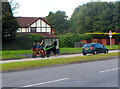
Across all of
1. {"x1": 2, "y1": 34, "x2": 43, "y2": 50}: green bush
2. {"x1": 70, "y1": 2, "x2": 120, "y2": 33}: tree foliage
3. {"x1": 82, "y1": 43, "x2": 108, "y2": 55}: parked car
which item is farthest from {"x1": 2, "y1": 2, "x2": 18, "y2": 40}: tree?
{"x1": 70, "y1": 2, "x2": 120, "y2": 33}: tree foliage

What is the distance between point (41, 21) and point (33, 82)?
56.9 m

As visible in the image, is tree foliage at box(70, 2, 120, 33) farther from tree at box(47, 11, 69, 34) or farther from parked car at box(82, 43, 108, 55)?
parked car at box(82, 43, 108, 55)

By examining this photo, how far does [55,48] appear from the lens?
31.5 metres

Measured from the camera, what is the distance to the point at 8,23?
47500mm

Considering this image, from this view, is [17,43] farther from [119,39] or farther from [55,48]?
[119,39]

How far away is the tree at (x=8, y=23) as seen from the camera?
47.1 metres

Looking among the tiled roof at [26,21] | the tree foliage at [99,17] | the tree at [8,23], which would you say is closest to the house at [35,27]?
the tiled roof at [26,21]

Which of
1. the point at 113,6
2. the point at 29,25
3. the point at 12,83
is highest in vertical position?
the point at 113,6

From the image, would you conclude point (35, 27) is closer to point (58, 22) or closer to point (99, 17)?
point (99, 17)

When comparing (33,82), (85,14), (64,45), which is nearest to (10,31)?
(64,45)

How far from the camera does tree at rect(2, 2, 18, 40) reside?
4712cm

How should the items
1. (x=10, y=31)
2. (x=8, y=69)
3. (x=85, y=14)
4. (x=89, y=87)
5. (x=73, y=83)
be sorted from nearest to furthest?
(x=89, y=87)
(x=73, y=83)
(x=8, y=69)
(x=10, y=31)
(x=85, y=14)

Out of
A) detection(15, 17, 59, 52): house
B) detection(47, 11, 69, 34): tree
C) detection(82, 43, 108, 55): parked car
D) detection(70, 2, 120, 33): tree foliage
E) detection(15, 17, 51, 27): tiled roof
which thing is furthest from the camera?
detection(47, 11, 69, 34): tree

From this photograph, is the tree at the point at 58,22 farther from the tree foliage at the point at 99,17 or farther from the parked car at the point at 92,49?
the parked car at the point at 92,49
